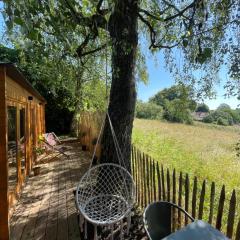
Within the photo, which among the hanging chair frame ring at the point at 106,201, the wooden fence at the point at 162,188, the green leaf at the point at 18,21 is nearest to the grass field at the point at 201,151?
the wooden fence at the point at 162,188

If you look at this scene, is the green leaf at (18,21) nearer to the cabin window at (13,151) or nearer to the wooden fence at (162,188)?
the wooden fence at (162,188)

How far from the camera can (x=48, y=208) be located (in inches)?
199

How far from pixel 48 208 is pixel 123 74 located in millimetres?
2800

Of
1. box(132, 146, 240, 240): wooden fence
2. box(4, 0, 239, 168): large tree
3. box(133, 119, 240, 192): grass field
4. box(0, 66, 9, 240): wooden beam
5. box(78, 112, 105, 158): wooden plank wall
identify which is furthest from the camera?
box(78, 112, 105, 158): wooden plank wall

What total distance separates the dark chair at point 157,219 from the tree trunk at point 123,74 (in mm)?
1694

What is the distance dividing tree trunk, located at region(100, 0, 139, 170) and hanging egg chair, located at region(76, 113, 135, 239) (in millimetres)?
363

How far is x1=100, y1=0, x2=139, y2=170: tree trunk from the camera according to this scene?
13.7ft

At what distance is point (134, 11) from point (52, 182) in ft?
14.9

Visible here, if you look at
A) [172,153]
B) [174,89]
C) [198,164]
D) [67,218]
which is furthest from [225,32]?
[172,153]

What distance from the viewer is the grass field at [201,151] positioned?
21.5ft

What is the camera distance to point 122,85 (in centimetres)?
424

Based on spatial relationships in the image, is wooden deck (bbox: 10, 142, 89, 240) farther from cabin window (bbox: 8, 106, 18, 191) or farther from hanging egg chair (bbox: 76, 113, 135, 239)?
hanging egg chair (bbox: 76, 113, 135, 239)

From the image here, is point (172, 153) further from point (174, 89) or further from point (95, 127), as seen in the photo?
point (174, 89)

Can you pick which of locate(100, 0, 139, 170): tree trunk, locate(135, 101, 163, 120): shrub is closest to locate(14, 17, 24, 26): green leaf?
locate(100, 0, 139, 170): tree trunk
